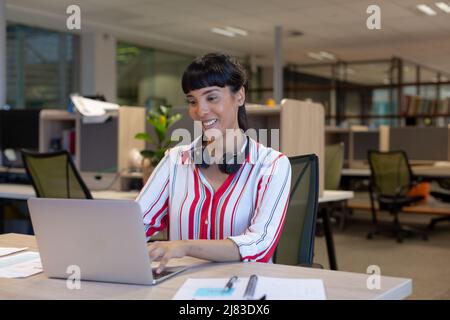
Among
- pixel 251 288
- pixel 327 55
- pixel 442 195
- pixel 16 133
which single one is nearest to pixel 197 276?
pixel 251 288

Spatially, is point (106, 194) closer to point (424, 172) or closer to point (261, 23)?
point (424, 172)

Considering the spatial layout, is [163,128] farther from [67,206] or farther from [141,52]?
[141,52]

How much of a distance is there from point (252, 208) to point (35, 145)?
11.0 ft

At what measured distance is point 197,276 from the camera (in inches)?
49.4

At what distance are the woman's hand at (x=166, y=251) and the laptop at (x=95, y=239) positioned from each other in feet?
0.16

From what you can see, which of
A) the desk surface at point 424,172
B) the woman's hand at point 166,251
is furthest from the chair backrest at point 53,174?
the desk surface at point 424,172

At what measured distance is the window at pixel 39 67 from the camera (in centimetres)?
826

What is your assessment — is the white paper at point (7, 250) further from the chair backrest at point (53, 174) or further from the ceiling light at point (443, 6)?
the ceiling light at point (443, 6)

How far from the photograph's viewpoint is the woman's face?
158 centimetres

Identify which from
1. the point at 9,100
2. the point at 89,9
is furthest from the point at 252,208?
the point at 9,100

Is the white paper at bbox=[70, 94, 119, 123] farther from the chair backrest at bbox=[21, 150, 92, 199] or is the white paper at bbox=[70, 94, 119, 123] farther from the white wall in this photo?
the white wall

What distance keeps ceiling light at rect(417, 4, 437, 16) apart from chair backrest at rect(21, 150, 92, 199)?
5.45 meters

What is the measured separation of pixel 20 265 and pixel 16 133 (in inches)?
135

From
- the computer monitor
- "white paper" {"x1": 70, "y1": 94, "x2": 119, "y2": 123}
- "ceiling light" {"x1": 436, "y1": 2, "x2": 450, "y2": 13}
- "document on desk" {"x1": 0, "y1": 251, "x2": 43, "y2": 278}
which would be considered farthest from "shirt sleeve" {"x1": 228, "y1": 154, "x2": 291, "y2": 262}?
"ceiling light" {"x1": 436, "y1": 2, "x2": 450, "y2": 13}
